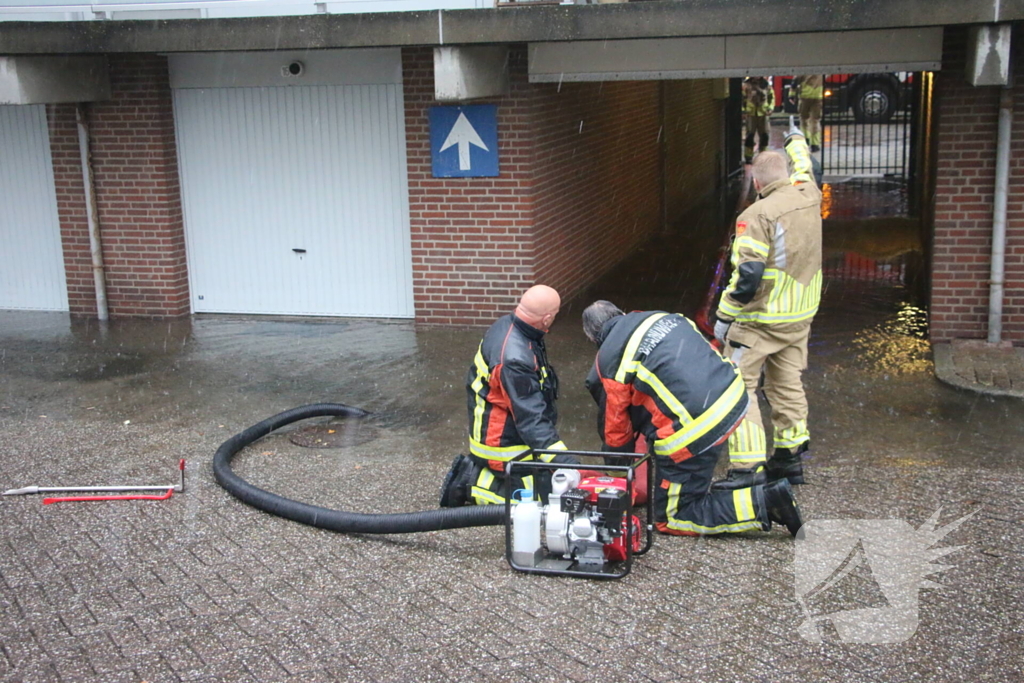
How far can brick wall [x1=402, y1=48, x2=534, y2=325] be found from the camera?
9727 millimetres

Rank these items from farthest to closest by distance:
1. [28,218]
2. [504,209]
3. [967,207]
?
[28,218] → [504,209] → [967,207]

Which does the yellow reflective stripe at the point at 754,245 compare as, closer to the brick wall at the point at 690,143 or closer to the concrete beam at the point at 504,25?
the concrete beam at the point at 504,25

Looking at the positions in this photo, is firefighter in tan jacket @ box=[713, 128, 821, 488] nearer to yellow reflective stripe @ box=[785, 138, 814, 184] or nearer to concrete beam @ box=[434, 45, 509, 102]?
yellow reflective stripe @ box=[785, 138, 814, 184]

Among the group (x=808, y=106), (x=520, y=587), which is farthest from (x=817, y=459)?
(x=808, y=106)

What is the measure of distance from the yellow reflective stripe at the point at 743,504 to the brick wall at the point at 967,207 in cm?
428

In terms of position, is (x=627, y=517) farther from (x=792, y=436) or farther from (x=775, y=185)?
(x=775, y=185)

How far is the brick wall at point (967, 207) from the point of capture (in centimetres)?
847

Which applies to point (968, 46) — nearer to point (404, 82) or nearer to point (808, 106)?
point (404, 82)

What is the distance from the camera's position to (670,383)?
5215 mm

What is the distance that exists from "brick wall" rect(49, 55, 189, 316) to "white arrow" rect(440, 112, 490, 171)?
9.43 ft

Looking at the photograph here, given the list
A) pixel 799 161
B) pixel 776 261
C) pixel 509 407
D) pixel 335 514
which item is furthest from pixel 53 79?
pixel 776 261

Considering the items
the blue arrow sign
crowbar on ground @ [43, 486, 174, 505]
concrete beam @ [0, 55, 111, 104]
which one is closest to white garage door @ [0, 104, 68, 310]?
concrete beam @ [0, 55, 111, 104]

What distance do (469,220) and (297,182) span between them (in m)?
1.77

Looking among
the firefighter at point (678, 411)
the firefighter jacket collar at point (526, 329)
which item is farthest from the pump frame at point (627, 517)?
the firefighter jacket collar at point (526, 329)
